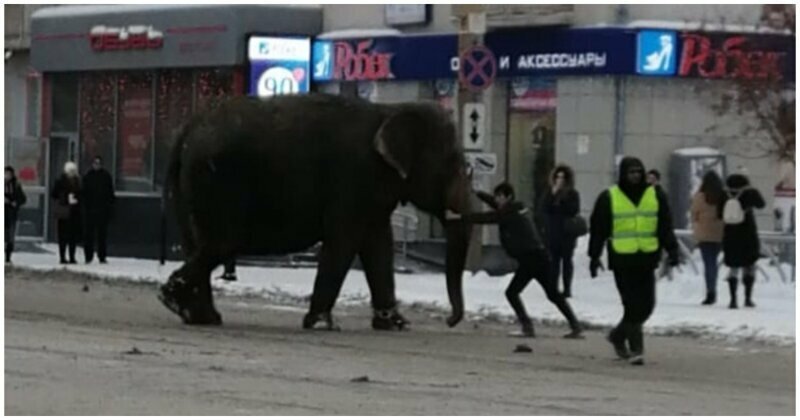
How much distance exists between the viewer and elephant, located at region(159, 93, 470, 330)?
19.8m

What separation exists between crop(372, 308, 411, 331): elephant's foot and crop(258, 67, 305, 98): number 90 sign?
13.7 metres

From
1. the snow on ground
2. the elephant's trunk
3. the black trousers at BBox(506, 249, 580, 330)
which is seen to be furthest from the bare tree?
the elephant's trunk

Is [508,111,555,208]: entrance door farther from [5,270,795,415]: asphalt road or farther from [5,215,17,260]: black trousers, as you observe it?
[5,270,795,415]: asphalt road

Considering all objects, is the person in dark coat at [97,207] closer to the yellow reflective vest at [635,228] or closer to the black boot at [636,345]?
the black boot at [636,345]

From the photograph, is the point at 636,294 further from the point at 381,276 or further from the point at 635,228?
the point at 381,276

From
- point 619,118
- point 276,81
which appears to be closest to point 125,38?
point 276,81

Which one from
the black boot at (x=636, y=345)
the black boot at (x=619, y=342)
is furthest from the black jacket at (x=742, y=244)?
the black boot at (x=636, y=345)

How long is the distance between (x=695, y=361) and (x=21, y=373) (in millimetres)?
5598

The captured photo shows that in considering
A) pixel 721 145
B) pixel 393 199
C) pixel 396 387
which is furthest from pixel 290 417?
pixel 721 145

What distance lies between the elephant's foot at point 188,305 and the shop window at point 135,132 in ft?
53.8

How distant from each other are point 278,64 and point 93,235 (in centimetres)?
413

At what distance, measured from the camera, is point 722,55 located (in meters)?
30.2

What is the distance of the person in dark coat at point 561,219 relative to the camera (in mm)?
24562

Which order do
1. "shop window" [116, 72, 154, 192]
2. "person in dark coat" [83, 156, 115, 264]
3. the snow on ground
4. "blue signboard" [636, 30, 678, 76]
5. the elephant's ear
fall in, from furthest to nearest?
"shop window" [116, 72, 154, 192]
"person in dark coat" [83, 156, 115, 264]
"blue signboard" [636, 30, 678, 76]
the snow on ground
the elephant's ear
